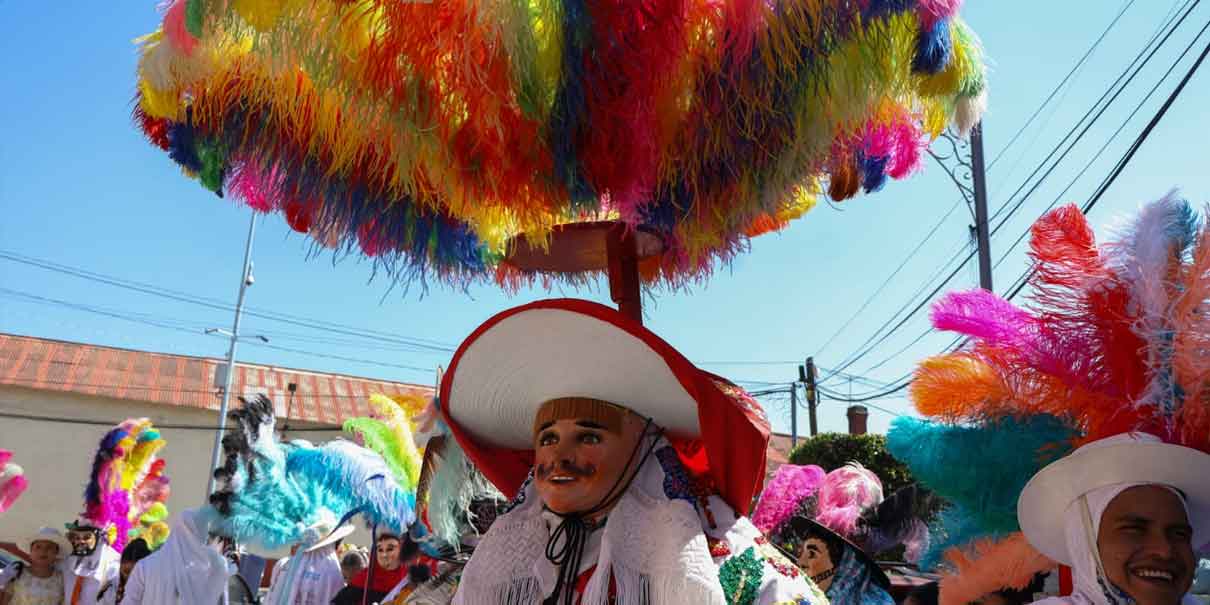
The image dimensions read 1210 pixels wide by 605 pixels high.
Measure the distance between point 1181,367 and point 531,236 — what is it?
1825 mm

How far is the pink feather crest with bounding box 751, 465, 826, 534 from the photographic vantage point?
17.9 feet

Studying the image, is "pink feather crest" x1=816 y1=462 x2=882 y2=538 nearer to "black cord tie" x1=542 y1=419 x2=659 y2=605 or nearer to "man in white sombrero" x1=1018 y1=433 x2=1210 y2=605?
"man in white sombrero" x1=1018 y1=433 x2=1210 y2=605

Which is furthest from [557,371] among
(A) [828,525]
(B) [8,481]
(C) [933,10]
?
(B) [8,481]

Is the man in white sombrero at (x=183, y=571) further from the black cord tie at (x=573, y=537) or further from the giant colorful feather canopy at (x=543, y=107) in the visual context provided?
the black cord tie at (x=573, y=537)

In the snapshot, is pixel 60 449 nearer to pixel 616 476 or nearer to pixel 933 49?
pixel 616 476

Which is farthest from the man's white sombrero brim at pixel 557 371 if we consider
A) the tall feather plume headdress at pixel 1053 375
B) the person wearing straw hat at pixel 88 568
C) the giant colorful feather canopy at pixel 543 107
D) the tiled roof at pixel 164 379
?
the tiled roof at pixel 164 379

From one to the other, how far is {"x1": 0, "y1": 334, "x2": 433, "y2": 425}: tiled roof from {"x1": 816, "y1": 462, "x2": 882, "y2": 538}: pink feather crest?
16.1 meters

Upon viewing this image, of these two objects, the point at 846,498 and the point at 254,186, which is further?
the point at 846,498

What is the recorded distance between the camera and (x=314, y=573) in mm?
7379

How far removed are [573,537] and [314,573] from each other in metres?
5.36

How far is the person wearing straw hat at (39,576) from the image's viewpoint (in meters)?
7.72

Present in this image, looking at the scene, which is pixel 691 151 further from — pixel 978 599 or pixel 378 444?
pixel 378 444

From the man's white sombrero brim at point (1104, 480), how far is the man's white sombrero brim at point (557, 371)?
1.05 metres

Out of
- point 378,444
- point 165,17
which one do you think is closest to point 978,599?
point 165,17
